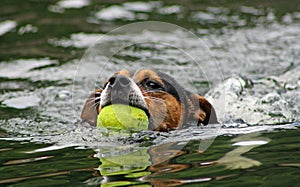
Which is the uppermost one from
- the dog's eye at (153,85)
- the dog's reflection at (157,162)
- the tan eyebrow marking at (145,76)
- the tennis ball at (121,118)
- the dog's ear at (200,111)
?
the tan eyebrow marking at (145,76)

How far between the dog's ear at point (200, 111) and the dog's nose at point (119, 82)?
0.94 metres

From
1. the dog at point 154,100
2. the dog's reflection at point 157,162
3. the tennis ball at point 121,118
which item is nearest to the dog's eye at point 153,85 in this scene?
the dog at point 154,100

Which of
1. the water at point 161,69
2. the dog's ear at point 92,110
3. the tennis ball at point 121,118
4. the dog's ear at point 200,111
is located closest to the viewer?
the water at point 161,69

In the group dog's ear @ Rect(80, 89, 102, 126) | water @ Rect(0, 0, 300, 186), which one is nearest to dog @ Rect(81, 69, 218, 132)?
dog's ear @ Rect(80, 89, 102, 126)

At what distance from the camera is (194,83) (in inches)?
297

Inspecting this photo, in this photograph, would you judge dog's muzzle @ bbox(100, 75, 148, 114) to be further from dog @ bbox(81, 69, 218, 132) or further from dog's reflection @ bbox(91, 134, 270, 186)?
dog's reflection @ bbox(91, 134, 270, 186)

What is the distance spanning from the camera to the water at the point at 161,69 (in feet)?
11.7

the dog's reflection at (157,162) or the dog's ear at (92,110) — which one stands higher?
the dog's ear at (92,110)

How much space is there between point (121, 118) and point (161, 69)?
150 inches

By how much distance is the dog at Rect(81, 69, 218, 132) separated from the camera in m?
4.38

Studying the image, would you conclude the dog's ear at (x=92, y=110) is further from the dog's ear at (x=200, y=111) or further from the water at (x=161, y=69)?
the dog's ear at (x=200, y=111)

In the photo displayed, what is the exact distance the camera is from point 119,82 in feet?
14.5

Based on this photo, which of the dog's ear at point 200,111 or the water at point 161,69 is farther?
the dog's ear at point 200,111

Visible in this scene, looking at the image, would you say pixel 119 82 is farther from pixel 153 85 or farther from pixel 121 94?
pixel 153 85
